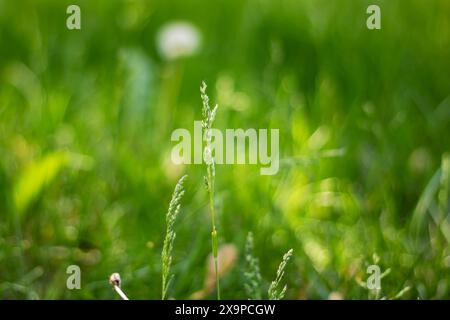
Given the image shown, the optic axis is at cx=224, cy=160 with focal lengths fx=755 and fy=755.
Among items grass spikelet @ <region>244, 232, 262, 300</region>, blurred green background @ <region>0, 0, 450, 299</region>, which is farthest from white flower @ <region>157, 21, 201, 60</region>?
grass spikelet @ <region>244, 232, 262, 300</region>

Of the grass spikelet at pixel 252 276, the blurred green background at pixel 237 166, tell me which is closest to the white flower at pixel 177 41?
the blurred green background at pixel 237 166

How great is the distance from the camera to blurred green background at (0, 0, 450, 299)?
1.45 metres

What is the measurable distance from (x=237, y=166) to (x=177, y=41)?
0.67m

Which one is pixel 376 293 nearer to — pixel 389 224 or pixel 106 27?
pixel 389 224

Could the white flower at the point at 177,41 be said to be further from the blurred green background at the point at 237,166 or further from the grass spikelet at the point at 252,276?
the grass spikelet at the point at 252,276

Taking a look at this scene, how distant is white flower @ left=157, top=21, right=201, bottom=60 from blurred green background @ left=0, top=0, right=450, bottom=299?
20 millimetres

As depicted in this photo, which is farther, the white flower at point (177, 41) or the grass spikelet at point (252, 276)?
the white flower at point (177, 41)

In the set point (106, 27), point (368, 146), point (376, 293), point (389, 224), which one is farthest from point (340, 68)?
point (376, 293)

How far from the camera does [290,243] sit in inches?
58.4

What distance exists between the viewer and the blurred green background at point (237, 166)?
4.77ft

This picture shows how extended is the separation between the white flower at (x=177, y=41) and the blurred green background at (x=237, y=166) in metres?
0.02

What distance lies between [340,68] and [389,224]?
23.4 inches

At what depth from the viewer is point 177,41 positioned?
2166mm

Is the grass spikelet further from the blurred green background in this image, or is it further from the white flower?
the white flower
